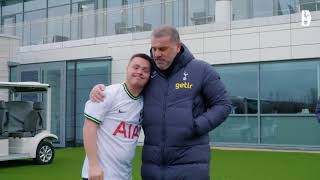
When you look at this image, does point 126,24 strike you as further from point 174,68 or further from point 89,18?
point 174,68

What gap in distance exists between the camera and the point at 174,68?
336 centimetres

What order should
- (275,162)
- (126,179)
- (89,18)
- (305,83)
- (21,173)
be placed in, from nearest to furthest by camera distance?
(126,179)
(21,173)
(275,162)
(305,83)
(89,18)

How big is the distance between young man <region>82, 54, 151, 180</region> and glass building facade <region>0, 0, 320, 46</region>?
1477 cm

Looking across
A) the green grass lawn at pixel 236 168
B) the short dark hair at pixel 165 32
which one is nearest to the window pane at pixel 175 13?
the green grass lawn at pixel 236 168

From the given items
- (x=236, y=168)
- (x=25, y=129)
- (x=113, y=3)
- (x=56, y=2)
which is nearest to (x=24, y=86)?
(x=25, y=129)

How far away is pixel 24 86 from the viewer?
13.3m

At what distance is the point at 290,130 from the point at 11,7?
19413 mm

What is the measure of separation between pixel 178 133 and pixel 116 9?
62.1 feet

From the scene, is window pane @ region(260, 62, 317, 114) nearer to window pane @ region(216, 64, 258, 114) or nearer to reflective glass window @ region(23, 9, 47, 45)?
window pane @ region(216, 64, 258, 114)

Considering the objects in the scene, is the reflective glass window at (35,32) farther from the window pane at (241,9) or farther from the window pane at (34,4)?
the window pane at (241,9)

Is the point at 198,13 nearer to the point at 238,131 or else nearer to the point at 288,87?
the point at 288,87

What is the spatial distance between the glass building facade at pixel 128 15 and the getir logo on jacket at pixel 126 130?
1476cm

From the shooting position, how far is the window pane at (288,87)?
674 inches

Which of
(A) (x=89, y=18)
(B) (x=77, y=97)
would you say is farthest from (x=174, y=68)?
(A) (x=89, y=18)
